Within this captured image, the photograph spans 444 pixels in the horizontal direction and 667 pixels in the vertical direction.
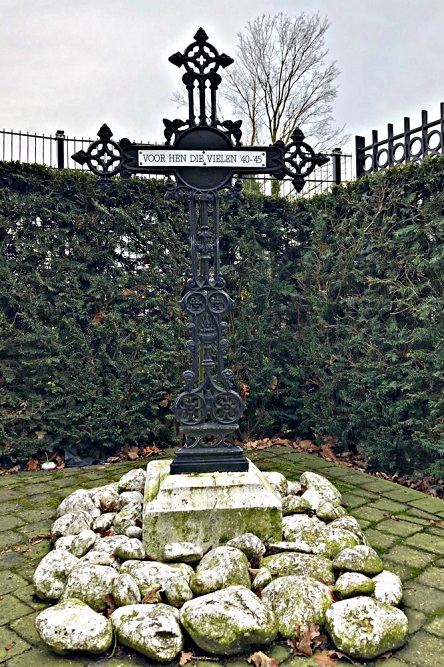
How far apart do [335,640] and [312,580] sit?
332mm

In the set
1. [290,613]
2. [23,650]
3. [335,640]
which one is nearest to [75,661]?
[23,650]

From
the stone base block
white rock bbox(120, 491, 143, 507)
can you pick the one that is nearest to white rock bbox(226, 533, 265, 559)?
the stone base block

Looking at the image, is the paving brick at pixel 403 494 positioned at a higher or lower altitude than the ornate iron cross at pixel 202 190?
lower

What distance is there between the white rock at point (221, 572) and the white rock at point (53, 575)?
712mm

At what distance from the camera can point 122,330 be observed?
18.4 feet

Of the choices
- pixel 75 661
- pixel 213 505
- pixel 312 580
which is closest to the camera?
pixel 75 661

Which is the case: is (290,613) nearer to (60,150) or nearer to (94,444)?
(94,444)

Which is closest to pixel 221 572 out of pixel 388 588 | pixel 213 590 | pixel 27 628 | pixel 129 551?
pixel 213 590

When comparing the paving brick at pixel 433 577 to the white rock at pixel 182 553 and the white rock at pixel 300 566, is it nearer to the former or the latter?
the white rock at pixel 300 566

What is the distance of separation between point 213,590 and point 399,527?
1.76 m

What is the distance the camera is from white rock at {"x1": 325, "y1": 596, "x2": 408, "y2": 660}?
7.39 feet

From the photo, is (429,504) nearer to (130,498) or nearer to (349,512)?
(349,512)

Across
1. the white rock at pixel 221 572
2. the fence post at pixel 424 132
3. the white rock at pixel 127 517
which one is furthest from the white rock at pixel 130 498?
the fence post at pixel 424 132

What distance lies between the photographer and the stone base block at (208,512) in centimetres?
308
